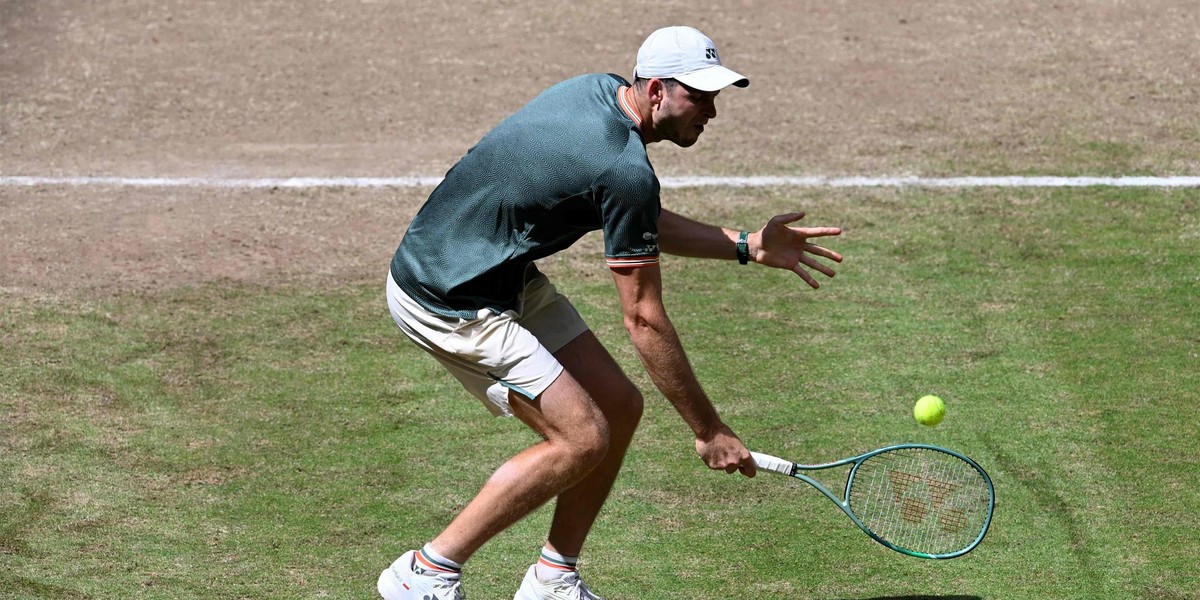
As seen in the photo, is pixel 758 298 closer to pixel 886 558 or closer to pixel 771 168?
pixel 771 168

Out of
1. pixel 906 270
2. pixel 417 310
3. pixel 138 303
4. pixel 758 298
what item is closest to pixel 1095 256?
pixel 906 270

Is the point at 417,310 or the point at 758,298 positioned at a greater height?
the point at 417,310

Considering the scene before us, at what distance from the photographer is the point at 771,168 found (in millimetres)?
10484

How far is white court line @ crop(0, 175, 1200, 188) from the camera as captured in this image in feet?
32.8

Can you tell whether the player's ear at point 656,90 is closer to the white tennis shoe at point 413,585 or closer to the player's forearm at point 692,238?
the player's forearm at point 692,238

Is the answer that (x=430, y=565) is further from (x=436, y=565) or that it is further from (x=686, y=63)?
(x=686, y=63)

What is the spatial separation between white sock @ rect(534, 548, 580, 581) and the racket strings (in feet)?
3.75

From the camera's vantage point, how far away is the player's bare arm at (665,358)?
5090 mm

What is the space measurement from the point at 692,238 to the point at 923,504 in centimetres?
143

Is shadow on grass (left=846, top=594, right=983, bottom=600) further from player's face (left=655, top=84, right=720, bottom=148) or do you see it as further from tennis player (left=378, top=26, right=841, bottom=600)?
player's face (left=655, top=84, right=720, bottom=148)

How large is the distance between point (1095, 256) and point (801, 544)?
12.4 feet

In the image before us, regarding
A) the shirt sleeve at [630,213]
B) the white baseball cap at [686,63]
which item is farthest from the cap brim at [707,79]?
the shirt sleeve at [630,213]

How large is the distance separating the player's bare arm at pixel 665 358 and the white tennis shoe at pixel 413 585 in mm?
1046

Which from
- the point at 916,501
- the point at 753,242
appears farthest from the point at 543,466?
the point at 916,501
